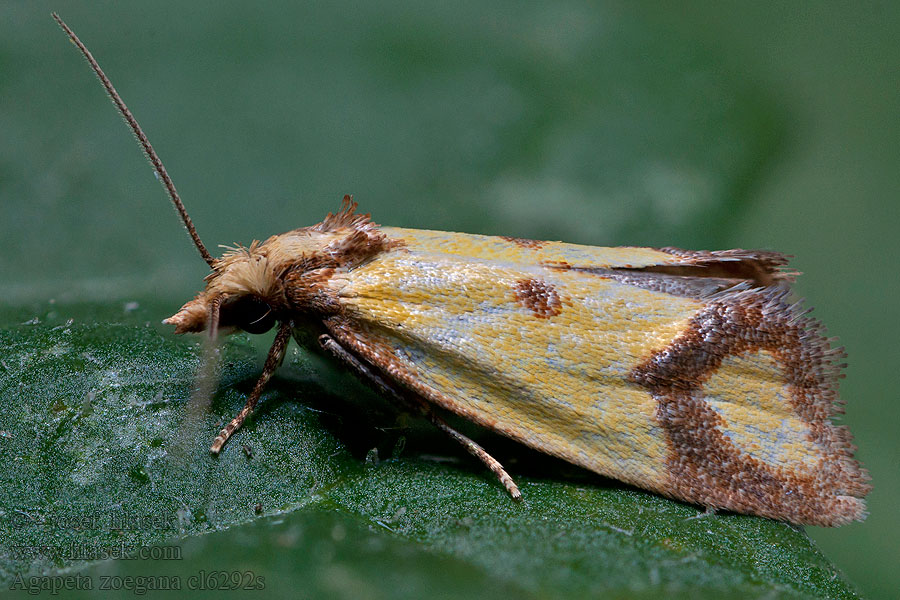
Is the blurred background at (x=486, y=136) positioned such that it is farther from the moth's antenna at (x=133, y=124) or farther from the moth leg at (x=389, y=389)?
the moth leg at (x=389, y=389)

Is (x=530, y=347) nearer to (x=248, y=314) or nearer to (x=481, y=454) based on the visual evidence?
(x=481, y=454)

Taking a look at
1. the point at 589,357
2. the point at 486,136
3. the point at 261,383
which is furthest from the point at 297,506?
the point at 486,136

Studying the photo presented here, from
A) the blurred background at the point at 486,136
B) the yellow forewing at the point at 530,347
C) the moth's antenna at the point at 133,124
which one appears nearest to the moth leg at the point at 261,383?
the yellow forewing at the point at 530,347

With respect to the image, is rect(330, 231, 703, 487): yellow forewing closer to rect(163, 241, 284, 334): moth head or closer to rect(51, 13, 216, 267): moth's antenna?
rect(163, 241, 284, 334): moth head

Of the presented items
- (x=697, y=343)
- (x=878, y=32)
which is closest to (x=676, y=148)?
(x=878, y=32)

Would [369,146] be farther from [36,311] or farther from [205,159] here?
[36,311]

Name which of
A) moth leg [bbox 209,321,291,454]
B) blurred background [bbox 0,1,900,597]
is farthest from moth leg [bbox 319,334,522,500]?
blurred background [bbox 0,1,900,597]
